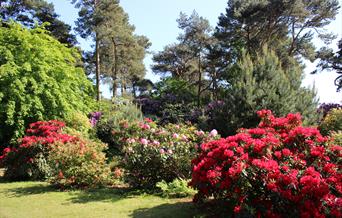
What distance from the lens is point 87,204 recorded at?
642 centimetres

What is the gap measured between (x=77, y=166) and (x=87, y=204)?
1.86m

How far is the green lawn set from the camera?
19.0 feet

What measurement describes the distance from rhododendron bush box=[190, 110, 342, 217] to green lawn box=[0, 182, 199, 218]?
36.4 inches

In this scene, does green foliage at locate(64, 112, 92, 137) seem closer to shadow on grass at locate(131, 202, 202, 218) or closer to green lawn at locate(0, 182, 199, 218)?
green lawn at locate(0, 182, 199, 218)

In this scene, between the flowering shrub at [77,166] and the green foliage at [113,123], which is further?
the green foliage at [113,123]

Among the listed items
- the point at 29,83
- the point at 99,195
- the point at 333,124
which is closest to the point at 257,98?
the point at 333,124

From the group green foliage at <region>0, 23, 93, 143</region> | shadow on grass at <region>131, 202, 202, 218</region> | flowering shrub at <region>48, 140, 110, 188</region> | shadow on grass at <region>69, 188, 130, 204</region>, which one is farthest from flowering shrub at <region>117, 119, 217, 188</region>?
green foliage at <region>0, 23, 93, 143</region>

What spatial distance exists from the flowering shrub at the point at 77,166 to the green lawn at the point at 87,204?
0.45m

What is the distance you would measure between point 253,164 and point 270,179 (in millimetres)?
291

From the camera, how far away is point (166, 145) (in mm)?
7512

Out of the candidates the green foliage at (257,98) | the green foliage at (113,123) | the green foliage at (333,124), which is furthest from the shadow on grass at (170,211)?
the green foliage at (113,123)

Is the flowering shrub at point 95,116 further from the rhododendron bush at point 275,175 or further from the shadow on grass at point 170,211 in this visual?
the rhododendron bush at point 275,175

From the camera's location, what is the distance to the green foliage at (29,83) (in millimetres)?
11883

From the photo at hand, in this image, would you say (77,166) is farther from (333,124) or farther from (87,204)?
(333,124)
